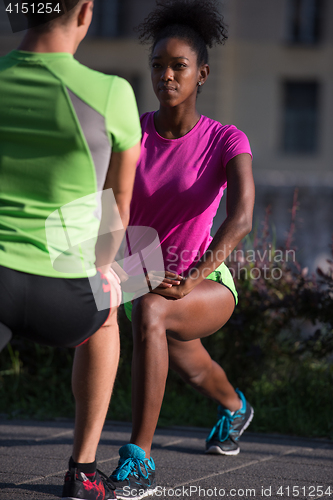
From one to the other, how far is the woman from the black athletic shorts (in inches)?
23.0

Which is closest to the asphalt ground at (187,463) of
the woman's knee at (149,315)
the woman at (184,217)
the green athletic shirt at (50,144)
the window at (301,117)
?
the woman at (184,217)

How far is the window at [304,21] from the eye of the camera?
19.4m

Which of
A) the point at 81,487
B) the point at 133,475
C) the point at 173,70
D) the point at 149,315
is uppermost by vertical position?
the point at 173,70

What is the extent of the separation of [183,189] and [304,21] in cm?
1839

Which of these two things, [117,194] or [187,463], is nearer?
[117,194]

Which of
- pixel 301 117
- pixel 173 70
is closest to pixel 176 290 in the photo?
pixel 173 70

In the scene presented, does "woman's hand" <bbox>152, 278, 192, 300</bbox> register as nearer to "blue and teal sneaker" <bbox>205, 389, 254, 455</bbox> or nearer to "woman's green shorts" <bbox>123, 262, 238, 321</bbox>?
"woman's green shorts" <bbox>123, 262, 238, 321</bbox>

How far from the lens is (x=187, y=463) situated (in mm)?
2988

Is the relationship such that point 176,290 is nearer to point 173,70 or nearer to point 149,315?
point 149,315

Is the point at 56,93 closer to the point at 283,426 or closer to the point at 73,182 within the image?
the point at 73,182

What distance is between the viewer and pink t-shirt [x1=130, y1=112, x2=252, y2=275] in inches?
113

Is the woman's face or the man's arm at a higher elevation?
the woman's face

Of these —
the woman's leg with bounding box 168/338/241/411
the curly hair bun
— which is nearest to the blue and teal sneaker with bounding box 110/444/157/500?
the woman's leg with bounding box 168/338/241/411

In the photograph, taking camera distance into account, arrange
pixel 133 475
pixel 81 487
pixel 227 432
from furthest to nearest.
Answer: pixel 227 432 → pixel 133 475 → pixel 81 487
